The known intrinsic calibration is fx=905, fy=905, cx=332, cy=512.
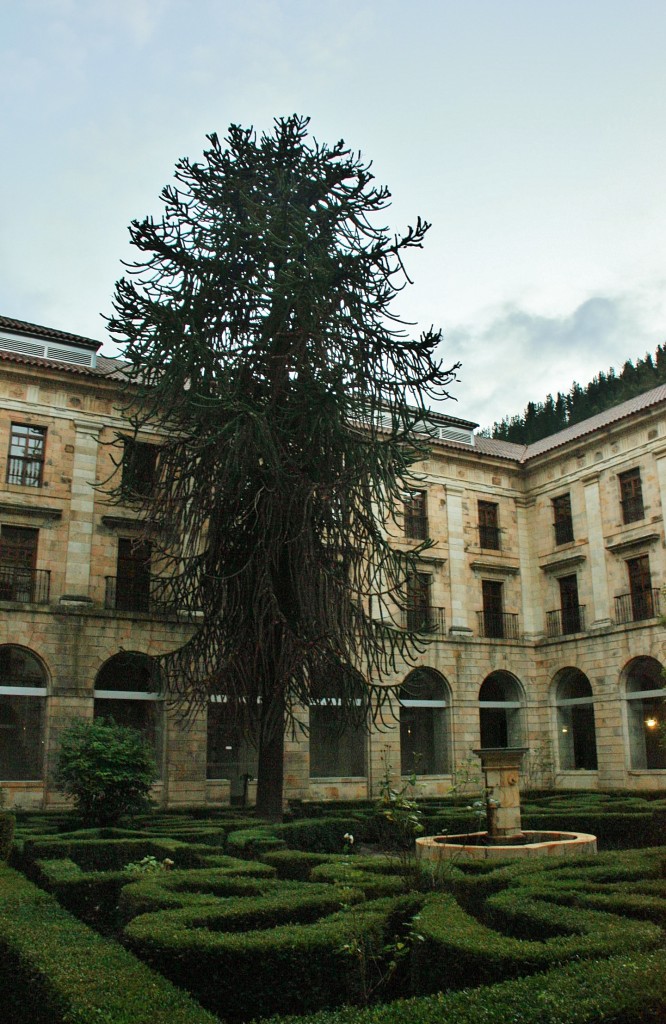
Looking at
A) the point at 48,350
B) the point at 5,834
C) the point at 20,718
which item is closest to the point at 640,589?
the point at 20,718

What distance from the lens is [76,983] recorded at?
5.02m

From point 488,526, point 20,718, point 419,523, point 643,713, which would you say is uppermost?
point 488,526

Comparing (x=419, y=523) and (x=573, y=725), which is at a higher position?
(x=419, y=523)

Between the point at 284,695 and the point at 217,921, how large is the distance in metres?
10.1

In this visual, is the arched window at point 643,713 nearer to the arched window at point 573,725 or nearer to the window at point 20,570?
the arched window at point 573,725

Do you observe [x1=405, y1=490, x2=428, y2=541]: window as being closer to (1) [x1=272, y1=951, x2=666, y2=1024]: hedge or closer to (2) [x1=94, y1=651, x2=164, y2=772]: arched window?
(2) [x1=94, y1=651, x2=164, y2=772]: arched window

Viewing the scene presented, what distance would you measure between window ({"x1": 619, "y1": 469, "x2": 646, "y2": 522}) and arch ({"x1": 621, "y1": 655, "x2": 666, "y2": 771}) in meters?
4.27

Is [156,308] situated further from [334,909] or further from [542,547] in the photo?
[542,547]

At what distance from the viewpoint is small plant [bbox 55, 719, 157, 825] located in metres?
16.2

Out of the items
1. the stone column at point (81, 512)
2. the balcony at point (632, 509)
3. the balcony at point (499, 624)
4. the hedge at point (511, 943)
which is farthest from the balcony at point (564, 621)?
the hedge at point (511, 943)

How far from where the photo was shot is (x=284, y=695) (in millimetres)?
16766

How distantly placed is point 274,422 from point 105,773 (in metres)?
7.02

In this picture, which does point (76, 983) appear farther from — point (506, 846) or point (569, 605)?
point (569, 605)

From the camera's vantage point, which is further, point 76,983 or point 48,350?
point 48,350
